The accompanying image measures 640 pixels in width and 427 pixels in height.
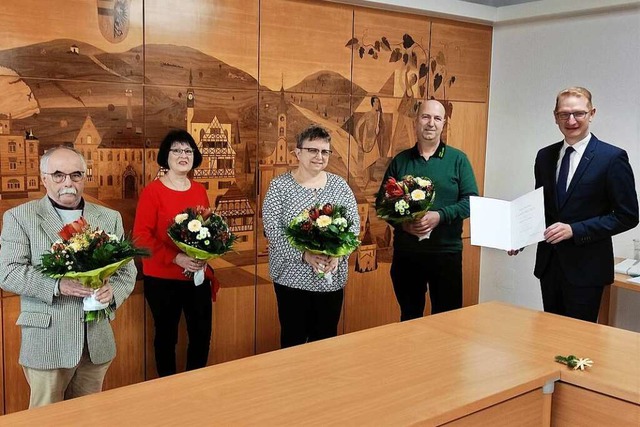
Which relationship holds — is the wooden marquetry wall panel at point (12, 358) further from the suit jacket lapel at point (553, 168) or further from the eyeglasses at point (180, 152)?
the suit jacket lapel at point (553, 168)

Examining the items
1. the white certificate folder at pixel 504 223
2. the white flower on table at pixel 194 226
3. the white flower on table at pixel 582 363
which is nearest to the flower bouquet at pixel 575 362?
the white flower on table at pixel 582 363

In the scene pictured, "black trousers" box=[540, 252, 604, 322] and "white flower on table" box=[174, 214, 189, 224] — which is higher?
"white flower on table" box=[174, 214, 189, 224]

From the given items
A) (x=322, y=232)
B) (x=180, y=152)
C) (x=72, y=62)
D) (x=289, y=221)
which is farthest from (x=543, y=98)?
(x=72, y=62)

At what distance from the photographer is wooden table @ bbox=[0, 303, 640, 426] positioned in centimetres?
184

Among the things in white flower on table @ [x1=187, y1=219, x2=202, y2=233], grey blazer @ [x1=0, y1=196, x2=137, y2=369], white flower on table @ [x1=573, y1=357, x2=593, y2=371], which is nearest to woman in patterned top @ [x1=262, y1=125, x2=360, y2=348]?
white flower on table @ [x1=187, y1=219, x2=202, y2=233]

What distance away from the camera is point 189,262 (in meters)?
3.73

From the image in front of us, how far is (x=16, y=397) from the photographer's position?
379 cm

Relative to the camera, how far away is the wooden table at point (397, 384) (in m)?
1.84

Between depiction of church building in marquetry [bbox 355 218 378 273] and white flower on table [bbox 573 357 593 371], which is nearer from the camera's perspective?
white flower on table [bbox 573 357 593 371]

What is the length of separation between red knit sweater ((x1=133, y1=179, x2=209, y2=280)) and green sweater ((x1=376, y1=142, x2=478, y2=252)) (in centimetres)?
129

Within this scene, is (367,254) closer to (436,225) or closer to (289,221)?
(436,225)

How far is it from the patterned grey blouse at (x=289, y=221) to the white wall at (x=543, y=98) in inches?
107

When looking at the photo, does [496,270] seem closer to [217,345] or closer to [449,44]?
[449,44]

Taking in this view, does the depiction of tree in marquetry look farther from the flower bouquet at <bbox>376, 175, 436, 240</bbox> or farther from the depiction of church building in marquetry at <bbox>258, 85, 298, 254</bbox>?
the flower bouquet at <bbox>376, 175, 436, 240</bbox>
